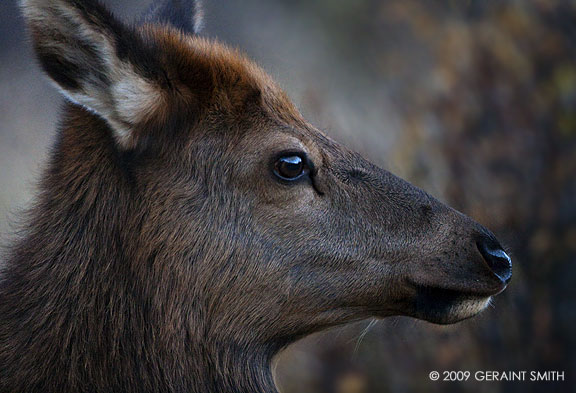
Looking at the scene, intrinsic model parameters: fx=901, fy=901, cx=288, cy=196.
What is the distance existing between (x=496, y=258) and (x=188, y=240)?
1368 mm

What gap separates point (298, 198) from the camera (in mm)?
4008

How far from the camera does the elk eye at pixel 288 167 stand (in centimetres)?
398

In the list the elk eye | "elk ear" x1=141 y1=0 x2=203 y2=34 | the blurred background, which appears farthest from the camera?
the blurred background

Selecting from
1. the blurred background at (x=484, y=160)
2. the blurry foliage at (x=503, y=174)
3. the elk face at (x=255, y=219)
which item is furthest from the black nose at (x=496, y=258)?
the blurry foliage at (x=503, y=174)

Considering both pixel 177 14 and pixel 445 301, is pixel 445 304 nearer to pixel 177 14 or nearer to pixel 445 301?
pixel 445 301

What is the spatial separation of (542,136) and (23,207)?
14.4 feet

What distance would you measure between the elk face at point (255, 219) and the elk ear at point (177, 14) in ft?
2.28

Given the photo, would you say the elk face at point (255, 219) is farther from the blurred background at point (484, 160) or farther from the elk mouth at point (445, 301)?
the blurred background at point (484, 160)

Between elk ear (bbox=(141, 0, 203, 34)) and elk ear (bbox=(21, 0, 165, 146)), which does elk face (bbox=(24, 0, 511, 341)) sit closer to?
elk ear (bbox=(21, 0, 165, 146))

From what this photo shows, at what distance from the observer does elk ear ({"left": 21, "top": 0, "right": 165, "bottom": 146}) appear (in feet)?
11.8

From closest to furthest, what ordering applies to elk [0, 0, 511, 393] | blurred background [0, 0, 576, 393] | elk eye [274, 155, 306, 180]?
1. elk [0, 0, 511, 393]
2. elk eye [274, 155, 306, 180]
3. blurred background [0, 0, 576, 393]

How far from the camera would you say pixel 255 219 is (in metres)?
3.95

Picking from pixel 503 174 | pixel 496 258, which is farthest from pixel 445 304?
pixel 503 174

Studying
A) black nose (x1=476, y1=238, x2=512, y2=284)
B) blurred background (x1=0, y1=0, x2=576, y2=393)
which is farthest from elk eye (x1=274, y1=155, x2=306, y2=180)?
blurred background (x1=0, y1=0, x2=576, y2=393)
